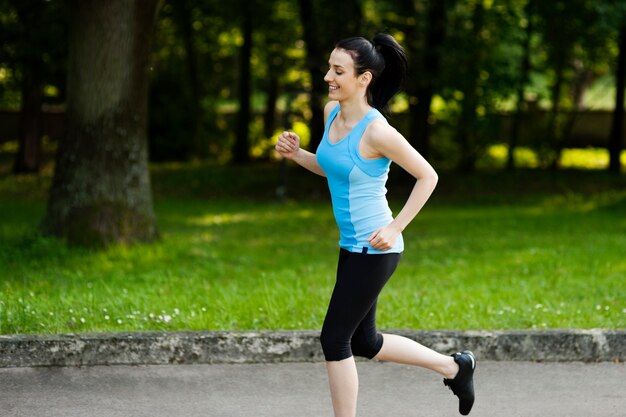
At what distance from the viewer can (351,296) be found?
4.45 m

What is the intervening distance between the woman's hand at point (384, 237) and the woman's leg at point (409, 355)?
0.68 metres

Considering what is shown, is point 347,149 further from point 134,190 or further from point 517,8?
point 517,8

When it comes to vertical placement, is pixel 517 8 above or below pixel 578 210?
above

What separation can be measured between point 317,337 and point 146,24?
554 centimetres

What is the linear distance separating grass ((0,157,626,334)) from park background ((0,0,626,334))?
3cm

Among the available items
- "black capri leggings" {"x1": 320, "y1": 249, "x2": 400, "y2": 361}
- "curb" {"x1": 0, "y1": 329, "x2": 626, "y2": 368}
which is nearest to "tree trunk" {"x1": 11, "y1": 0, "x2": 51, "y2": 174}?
"curb" {"x1": 0, "y1": 329, "x2": 626, "y2": 368}

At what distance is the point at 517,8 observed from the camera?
2339 cm

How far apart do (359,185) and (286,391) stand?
5.38 feet

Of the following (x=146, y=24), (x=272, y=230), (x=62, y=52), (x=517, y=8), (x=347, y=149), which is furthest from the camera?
(x=517, y=8)

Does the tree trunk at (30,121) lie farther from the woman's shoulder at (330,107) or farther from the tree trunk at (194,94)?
the woman's shoulder at (330,107)

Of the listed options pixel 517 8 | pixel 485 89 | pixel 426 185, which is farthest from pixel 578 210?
pixel 426 185

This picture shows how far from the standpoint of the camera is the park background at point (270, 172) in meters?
7.71

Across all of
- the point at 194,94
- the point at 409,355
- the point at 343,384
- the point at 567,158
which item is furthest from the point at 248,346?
the point at 567,158

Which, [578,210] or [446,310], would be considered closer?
[446,310]
